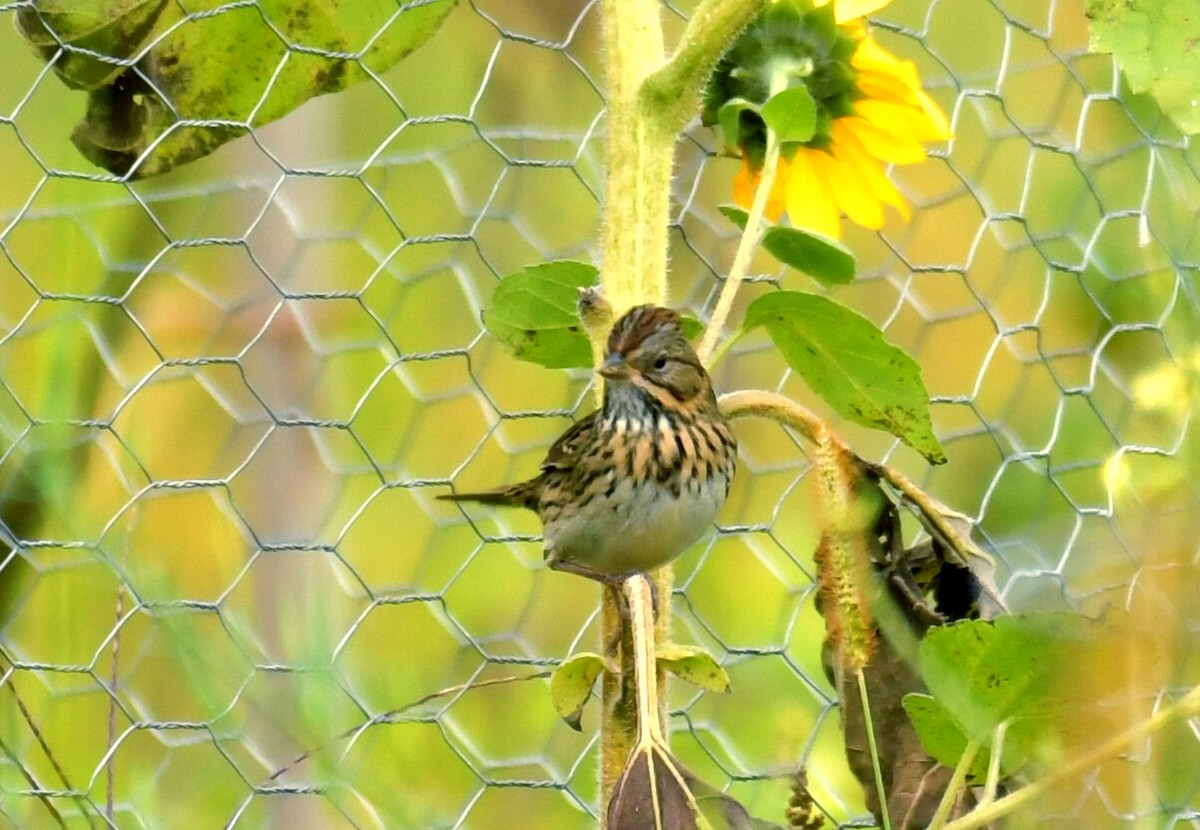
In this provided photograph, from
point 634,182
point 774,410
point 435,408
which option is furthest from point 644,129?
point 435,408

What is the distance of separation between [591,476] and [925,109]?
283 mm

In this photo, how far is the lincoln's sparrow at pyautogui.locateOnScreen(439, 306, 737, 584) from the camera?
0.82 meters


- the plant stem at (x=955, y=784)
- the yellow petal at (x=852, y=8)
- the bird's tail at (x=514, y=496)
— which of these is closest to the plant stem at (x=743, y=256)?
the yellow petal at (x=852, y=8)

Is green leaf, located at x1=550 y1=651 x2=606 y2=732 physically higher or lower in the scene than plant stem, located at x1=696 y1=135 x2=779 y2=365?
lower

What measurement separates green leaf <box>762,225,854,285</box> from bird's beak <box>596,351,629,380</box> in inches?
3.7

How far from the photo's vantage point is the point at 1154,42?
0.69 meters

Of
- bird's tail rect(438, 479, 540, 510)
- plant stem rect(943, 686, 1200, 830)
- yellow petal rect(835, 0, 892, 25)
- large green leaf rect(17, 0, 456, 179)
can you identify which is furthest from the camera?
bird's tail rect(438, 479, 540, 510)

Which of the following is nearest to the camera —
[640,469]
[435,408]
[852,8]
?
[852,8]

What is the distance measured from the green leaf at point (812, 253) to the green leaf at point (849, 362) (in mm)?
33

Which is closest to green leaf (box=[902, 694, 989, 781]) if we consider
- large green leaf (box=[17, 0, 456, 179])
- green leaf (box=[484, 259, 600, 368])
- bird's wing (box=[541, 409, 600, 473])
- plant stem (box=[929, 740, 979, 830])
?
plant stem (box=[929, 740, 979, 830])

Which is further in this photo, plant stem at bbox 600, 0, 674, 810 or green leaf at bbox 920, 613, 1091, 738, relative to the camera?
plant stem at bbox 600, 0, 674, 810

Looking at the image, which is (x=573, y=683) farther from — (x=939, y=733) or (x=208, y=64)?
(x=208, y=64)

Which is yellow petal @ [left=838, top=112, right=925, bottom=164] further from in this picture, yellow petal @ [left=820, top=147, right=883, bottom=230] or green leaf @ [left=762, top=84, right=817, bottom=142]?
green leaf @ [left=762, top=84, right=817, bottom=142]

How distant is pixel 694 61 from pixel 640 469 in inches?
10.9
